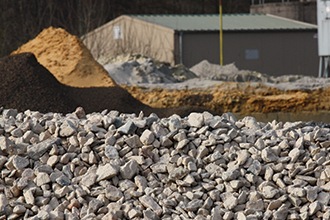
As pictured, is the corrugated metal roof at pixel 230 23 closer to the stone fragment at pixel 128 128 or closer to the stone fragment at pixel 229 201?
the stone fragment at pixel 128 128

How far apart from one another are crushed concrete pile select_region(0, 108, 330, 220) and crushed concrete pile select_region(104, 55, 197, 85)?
39.5ft

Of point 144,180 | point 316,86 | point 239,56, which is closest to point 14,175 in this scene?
point 144,180

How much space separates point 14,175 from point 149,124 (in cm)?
110

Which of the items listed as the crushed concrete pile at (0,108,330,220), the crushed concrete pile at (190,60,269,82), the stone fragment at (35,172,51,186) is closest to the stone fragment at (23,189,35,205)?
the crushed concrete pile at (0,108,330,220)

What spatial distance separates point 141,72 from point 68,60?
18.3 ft

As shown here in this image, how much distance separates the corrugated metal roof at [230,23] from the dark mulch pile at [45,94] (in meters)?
18.8

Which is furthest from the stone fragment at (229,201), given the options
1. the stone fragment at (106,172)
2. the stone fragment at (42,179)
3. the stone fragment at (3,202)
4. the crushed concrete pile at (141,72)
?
the crushed concrete pile at (141,72)

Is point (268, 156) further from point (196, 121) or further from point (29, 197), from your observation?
point (29, 197)

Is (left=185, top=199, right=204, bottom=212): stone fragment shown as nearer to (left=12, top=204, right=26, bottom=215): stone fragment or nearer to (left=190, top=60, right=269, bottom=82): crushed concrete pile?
(left=12, top=204, right=26, bottom=215): stone fragment

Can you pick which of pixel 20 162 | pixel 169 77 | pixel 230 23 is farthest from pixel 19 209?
pixel 230 23

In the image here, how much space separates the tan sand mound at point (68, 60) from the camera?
48.4 feet

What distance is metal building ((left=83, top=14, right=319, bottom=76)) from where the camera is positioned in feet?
102

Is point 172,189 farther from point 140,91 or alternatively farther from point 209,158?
point 140,91

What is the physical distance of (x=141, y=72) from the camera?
2081 centimetres
